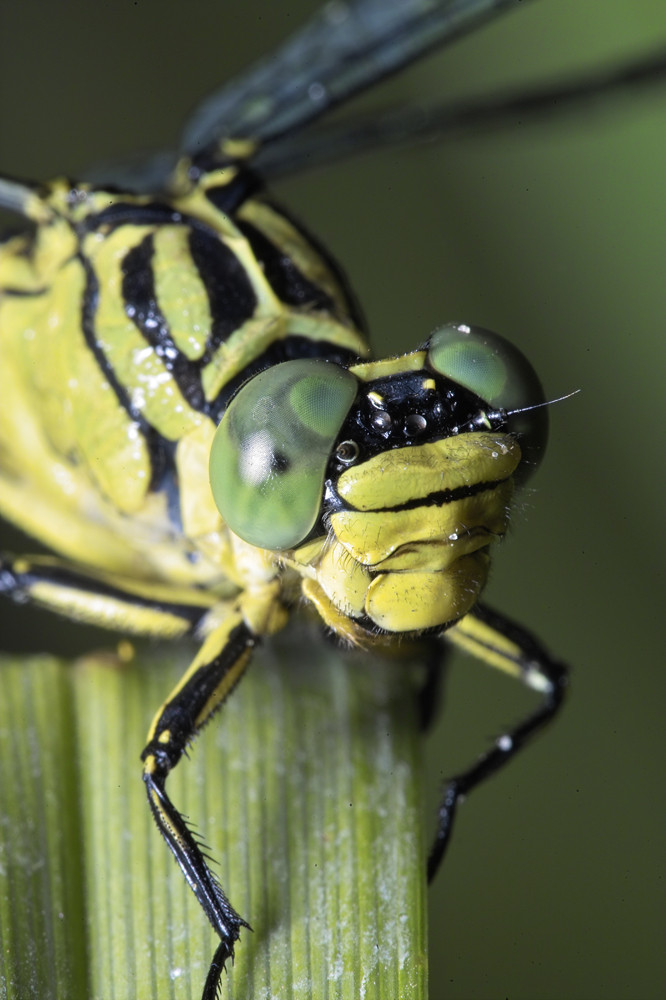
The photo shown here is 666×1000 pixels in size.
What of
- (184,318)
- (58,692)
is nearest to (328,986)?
(58,692)

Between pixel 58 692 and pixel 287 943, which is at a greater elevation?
pixel 58 692

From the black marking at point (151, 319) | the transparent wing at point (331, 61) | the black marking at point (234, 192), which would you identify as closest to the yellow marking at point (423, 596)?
the black marking at point (151, 319)

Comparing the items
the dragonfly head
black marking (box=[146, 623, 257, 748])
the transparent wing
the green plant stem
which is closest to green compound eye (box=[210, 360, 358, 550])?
the dragonfly head

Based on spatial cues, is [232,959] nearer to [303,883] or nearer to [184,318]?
[303,883]

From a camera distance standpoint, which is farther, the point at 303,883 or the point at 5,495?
the point at 5,495

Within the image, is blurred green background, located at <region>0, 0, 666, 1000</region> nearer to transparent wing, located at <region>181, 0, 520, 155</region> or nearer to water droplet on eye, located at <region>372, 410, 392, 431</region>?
transparent wing, located at <region>181, 0, 520, 155</region>

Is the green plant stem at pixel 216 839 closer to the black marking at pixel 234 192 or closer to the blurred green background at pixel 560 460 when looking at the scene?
the blurred green background at pixel 560 460
